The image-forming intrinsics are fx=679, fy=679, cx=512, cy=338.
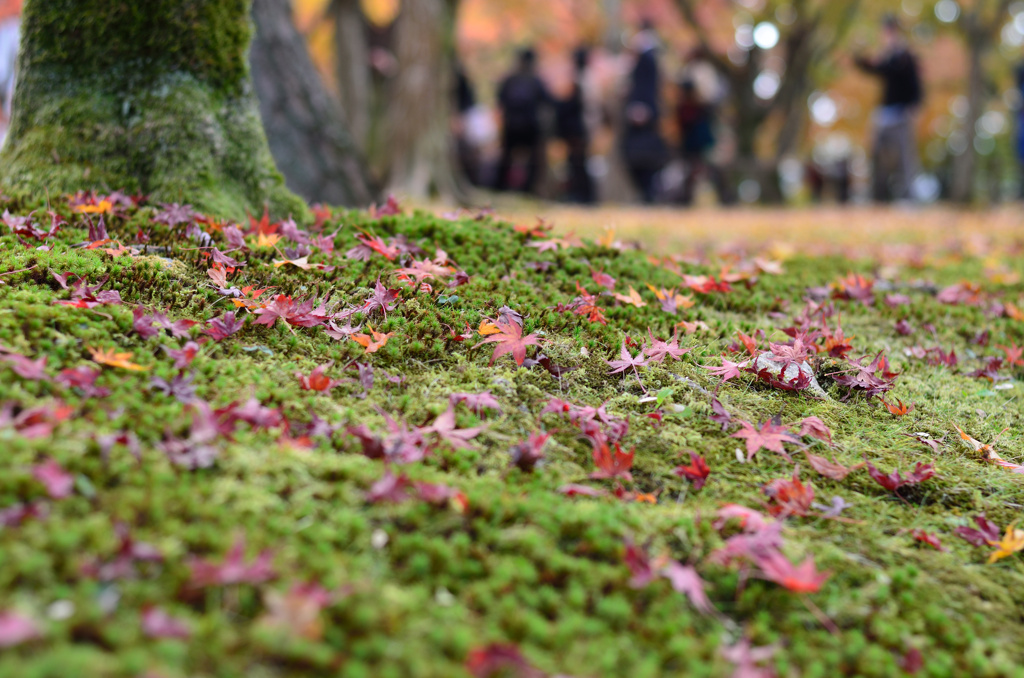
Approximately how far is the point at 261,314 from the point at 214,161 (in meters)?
1.28

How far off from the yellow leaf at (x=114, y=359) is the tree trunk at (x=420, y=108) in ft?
21.0

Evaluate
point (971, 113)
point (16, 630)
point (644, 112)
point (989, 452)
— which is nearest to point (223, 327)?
point (16, 630)

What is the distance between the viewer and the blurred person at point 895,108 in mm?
10445

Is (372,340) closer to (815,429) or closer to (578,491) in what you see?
(578,491)

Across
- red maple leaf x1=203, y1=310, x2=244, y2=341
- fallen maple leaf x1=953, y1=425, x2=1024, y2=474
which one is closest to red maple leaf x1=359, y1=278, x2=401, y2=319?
red maple leaf x1=203, y1=310, x2=244, y2=341

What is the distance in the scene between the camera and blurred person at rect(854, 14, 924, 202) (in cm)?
1045

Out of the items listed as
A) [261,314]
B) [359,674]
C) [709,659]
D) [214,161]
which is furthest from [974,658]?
[214,161]

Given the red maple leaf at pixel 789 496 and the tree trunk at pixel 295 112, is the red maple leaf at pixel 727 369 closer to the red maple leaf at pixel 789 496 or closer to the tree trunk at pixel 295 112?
the red maple leaf at pixel 789 496

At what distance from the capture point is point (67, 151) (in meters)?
3.11

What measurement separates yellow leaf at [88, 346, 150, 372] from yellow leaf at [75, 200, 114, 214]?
1132 mm

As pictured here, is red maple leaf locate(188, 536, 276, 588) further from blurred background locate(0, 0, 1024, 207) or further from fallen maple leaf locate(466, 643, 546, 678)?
blurred background locate(0, 0, 1024, 207)

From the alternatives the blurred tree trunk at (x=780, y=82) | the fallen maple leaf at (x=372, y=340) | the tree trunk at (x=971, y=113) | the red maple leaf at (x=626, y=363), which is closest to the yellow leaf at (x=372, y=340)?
the fallen maple leaf at (x=372, y=340)

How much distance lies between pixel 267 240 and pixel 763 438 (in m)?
2.02

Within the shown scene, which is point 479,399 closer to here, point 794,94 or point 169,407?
point 169,407
